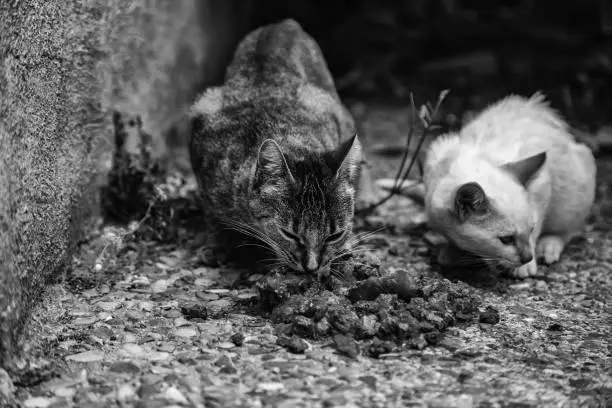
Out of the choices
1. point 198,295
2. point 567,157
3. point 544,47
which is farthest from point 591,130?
point 198,295

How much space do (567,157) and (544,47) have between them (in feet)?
10.5

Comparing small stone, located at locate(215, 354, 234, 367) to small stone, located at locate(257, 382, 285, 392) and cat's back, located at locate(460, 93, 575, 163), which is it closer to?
small stone, located at locate(257, 382, 285, 392)

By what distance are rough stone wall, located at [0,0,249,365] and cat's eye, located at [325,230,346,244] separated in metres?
1.37

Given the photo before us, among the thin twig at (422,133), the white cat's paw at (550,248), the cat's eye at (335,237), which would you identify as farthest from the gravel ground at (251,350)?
the thin twig at (422,133)

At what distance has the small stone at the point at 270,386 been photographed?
128 inches

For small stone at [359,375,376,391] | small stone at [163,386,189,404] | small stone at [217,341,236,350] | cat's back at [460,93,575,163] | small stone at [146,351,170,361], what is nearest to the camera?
small stone at [163,386,189,404]

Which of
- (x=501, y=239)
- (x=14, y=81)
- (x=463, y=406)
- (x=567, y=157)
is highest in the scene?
(x=14, y=81)

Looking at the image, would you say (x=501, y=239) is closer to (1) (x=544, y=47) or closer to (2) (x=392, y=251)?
(2) (x=392, y=251)

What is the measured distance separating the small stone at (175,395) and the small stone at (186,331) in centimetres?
54

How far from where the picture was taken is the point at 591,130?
22.4ft

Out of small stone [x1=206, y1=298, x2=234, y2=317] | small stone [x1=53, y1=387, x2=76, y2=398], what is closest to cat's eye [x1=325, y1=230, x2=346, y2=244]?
small stone [x1=206, y1=298, x2=234, y2=317]

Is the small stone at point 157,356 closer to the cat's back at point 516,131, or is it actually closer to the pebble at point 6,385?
the pebble at point 6,385

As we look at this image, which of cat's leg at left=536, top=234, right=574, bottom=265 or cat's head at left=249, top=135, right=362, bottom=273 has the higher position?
cat's head at left=249, top=135, right=362, bottom=273

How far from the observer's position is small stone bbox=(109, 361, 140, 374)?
338 centimetres
